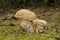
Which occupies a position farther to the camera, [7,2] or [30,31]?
[7,2]

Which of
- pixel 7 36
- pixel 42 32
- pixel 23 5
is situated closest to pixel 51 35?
pixel 42 32

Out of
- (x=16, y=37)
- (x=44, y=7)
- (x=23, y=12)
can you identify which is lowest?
(x=44, y=7)

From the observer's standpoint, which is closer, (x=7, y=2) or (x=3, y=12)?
(x=3, y=12)

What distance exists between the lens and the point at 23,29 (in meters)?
8.82

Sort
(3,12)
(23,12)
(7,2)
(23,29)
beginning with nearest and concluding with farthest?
(23,12), (23,29), (3,12), (7,2)

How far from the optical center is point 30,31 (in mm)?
8898

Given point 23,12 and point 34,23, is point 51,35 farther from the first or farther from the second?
point 23,12

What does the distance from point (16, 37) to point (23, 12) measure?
0.95 meters

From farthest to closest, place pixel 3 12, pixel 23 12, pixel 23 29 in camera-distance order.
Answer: pixel 3 12, pixel 23 29, pixel 23 12

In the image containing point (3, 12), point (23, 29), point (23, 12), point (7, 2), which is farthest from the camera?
point (7, 2)

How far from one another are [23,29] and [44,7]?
10.1 metres

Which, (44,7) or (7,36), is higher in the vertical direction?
(7,36)

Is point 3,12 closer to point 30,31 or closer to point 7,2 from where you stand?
point 7,2

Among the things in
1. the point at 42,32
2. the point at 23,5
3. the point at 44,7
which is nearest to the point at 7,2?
the point at 23,5
